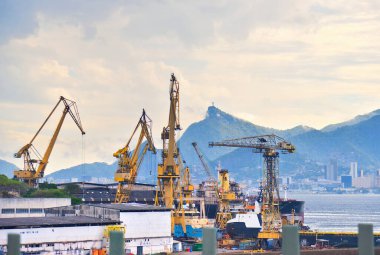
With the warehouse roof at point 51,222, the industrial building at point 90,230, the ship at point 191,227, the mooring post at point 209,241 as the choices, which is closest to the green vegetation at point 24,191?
the ship at point 191,227

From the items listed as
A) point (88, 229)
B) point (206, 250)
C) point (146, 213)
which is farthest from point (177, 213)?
point (206, 250)

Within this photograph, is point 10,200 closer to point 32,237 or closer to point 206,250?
point 32,237

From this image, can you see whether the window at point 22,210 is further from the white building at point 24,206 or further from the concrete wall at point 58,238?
the concrete wall at point 58,238

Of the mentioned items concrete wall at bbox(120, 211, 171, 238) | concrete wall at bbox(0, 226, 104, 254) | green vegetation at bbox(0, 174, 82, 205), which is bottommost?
concrete wall at bbox(0, 226, 104, 254)

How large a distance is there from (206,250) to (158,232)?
65.2 metres

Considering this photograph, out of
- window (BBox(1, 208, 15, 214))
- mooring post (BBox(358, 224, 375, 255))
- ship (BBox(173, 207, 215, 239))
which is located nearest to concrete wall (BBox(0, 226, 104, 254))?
window (BBox(1, 208, 15, 214))

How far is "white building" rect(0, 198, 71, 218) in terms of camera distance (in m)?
93.9

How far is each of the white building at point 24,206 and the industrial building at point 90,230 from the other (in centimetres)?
1039

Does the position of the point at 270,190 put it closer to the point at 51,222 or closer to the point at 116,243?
the point at 51,222

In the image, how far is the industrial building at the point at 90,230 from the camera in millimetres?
69000

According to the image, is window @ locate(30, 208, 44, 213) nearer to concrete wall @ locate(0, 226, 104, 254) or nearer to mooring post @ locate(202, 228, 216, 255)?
concrete wall @ locate(0, 226, 104, 254)

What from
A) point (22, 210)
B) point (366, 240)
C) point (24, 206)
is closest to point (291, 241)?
point (366, 240)

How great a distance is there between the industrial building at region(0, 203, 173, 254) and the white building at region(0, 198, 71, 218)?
1039 cm

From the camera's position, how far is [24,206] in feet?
313
